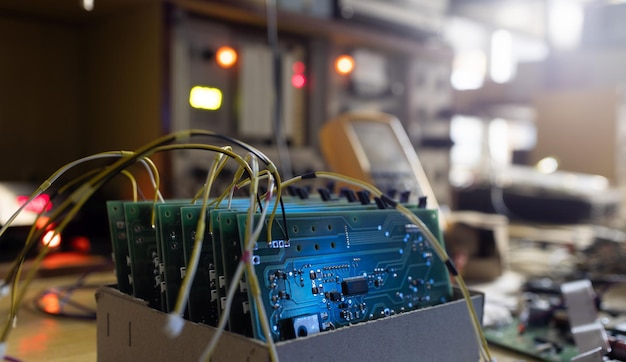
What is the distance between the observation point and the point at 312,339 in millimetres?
479

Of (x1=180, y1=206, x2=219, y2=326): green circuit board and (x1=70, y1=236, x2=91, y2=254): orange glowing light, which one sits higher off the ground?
(x1=180, y1=206, x2=219, y2=326): green circuit board

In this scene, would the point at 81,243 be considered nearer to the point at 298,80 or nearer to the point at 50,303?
the point at 50,303

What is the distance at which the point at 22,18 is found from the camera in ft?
4.55

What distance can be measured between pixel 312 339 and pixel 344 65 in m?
1.29

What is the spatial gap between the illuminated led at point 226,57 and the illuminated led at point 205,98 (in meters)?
0.07

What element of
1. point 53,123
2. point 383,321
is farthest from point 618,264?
point 53,123

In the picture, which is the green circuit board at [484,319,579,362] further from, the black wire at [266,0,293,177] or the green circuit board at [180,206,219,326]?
the black wire at [266,0,293,177]

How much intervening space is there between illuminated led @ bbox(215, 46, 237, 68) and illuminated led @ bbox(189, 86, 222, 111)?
0.07m

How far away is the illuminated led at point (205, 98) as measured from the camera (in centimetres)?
132

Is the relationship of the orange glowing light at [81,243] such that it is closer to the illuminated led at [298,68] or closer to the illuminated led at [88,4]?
the illuminated led at [88,4]

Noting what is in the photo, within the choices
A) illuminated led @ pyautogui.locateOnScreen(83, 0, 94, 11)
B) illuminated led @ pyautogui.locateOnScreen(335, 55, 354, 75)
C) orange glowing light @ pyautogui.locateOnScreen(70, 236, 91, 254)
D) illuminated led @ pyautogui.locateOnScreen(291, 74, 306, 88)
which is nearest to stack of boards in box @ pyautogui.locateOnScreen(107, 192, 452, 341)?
orange glowing light @ pyautogui.locateOnScreen(70, 236, 91, 254)

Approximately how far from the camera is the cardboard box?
18.6 inches

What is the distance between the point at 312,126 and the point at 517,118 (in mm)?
2186

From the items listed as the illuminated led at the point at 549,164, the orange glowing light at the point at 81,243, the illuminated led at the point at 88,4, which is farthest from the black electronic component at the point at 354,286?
the illuminated led at the point at 549,164
